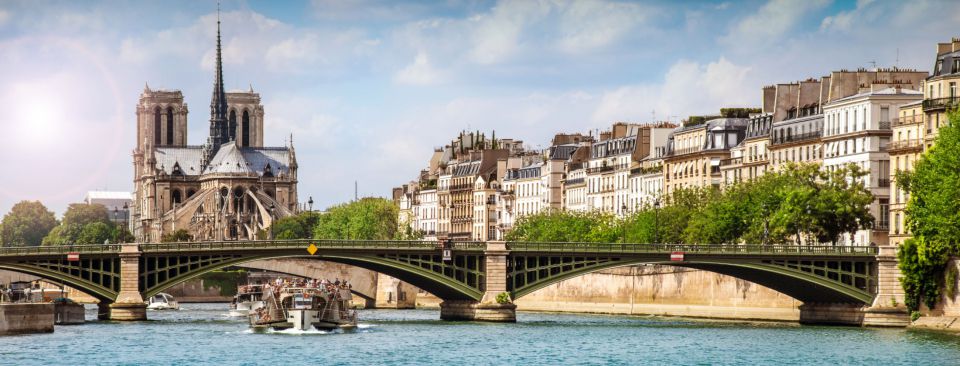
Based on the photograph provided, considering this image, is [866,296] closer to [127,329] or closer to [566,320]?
[566,320]

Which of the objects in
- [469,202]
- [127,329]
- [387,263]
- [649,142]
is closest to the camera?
[127,329]

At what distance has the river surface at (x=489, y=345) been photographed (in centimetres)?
8075

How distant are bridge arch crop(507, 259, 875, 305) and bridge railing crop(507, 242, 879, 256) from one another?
24.8 inches

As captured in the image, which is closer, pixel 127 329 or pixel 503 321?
pixel 127 329

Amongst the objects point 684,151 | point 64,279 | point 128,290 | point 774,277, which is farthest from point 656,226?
point 64,279

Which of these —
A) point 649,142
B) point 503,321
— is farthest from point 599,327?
point 649,142

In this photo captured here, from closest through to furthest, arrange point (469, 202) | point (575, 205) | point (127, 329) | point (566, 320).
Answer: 1. point (127, 329)
2. point (566, 320)
3. point (575, 205)
4. point (469, 202)

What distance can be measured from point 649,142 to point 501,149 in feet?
116

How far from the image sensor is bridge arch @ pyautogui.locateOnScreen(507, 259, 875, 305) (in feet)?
332

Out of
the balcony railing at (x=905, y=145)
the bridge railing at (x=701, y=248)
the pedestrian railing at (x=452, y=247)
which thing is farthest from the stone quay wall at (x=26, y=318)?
the balcony railing at (x=905, y=145)

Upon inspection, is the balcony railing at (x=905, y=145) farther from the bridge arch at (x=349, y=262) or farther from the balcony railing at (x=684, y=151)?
the balcony railing at (x=684, y=151)

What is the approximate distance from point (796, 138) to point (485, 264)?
2799 cm

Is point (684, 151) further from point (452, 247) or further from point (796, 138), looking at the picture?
point (452, 247)

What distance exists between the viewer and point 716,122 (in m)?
141
